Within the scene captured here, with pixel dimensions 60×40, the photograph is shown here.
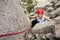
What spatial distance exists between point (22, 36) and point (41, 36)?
0.55 meters

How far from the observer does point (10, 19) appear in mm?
5969

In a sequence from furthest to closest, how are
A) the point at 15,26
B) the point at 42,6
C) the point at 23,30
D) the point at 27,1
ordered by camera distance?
the point at 27,1 < the point at 42,6 < the point at 23,30 < the point at 15,26

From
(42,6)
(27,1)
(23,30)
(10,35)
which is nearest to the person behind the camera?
(10,35)

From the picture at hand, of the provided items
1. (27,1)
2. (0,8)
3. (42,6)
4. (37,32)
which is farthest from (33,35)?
(27,1)

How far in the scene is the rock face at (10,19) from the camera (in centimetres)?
573

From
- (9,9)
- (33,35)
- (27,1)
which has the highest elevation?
(9,9)

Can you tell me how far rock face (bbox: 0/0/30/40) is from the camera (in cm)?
573

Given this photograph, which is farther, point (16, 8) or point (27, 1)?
point (27, 1)

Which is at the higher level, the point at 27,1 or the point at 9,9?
the point at 9,9

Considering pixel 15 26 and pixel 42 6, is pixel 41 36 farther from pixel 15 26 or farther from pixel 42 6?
pixel 42 6

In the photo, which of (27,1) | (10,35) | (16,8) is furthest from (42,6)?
(10,35)

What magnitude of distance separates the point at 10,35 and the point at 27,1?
8351 mm

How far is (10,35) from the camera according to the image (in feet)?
18.6

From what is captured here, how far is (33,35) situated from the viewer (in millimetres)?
6574
